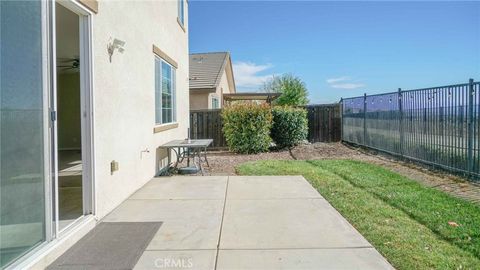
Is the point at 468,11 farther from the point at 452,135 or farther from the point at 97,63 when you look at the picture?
the point at 97,63

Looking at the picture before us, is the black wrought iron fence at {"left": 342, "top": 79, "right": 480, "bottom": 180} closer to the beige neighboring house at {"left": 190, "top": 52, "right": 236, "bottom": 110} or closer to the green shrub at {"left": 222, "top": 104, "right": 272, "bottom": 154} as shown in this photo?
the green shrub at {"left": 222, "top": 104, "right": 272, "bottom": 154}

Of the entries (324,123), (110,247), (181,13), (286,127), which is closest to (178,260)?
(110,247)

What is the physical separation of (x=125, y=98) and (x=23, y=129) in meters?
2.84

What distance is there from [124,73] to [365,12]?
402 inches

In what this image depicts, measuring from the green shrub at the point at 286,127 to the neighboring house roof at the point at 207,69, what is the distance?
5.37m

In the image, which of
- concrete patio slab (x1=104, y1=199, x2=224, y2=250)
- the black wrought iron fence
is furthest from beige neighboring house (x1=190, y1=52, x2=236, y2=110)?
concrete patio slab (x1=104, y1=199, x2=224, y2=250)

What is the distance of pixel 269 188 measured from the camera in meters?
6.65

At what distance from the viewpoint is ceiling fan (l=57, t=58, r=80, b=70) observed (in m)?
10.6

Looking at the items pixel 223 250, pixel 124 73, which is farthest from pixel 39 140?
pixel 124 73

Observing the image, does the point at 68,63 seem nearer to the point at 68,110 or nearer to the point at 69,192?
the point at 68,110

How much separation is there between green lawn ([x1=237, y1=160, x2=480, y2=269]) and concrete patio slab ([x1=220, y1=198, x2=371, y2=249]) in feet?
0.82

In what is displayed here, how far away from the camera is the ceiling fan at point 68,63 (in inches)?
416

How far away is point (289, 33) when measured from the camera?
18.0 meters

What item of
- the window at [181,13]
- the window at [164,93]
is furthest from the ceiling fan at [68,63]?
the window at [181,13]
